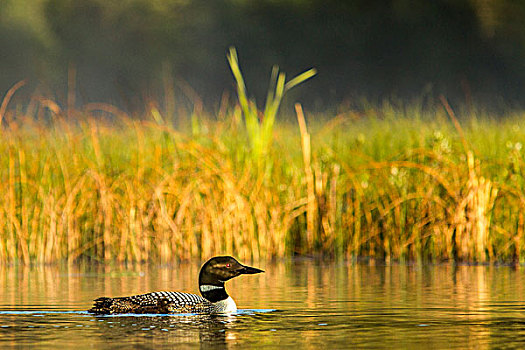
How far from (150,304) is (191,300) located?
0.28 meters

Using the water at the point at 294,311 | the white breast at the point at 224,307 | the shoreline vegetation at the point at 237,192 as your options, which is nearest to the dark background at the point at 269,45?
the shoreline vegetation at the point at 237,192

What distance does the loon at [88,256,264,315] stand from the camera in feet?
23.4

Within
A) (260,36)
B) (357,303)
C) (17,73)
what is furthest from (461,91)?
(357,303)

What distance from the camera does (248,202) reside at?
12312 mm

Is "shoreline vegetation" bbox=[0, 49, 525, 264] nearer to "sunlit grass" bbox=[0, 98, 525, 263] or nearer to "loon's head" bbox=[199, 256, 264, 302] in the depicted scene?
"sunlit grass" bbox=[0, 98, 525, 263]

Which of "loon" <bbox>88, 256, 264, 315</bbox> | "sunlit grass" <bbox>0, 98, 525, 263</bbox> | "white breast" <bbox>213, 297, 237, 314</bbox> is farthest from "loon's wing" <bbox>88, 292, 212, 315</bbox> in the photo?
"sunlit grass" <bbox>0, 98, 525, 263</bbox>

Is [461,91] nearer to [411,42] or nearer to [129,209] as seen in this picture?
[411,42]

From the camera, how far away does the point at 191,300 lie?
7285mm

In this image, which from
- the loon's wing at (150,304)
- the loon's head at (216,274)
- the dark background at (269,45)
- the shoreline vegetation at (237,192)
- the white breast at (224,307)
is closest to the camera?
the loon's wing at (150,304)

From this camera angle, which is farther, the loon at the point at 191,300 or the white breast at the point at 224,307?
the white breast at the point at 224,307

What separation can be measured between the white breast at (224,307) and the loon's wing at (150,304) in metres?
0.11

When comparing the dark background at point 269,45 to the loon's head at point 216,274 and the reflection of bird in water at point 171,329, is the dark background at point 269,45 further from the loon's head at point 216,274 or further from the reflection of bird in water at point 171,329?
the reflection of bird in water at point 171,329

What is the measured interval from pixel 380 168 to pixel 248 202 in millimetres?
1543

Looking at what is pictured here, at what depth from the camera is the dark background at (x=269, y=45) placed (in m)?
31.9
